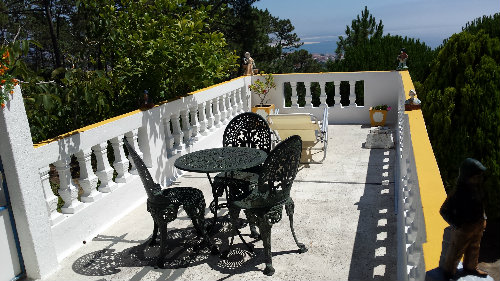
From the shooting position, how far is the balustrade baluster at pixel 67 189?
14.8 feet

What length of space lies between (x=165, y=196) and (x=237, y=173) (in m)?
1.18

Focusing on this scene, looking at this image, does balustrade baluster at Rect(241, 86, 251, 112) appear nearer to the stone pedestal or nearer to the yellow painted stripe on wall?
the stone pedestal

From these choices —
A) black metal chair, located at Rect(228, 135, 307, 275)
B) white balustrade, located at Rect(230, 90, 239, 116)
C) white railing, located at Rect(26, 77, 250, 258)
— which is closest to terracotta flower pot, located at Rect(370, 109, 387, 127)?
white balustrade, located at Rect(230, 90, 239, 116)

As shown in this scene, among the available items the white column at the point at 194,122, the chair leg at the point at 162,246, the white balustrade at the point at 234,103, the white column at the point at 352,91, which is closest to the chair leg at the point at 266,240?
the chair leg at the point at 162,246

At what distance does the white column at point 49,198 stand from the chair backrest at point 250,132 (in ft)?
6.78

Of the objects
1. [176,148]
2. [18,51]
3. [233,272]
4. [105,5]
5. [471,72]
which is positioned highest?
[105,5]

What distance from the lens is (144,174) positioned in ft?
13.3

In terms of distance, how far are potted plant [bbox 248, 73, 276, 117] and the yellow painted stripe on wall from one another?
19.1 ft

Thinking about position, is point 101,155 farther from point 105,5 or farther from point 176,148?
point 105,5

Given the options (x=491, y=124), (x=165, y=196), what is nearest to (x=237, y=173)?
(x=165, y=196)

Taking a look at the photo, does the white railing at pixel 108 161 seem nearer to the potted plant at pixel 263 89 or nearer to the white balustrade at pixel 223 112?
the white balustrade at pixel 223 112

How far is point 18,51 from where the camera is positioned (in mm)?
3951

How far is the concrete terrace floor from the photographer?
4031 mm

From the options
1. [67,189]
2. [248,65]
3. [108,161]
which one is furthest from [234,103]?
[67,189]
